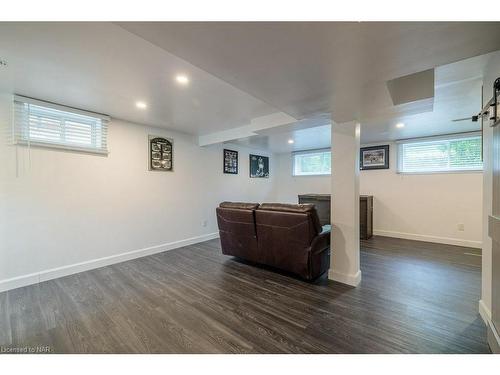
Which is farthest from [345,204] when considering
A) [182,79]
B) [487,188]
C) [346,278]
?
[182,79]

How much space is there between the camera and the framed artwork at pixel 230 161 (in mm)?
4832

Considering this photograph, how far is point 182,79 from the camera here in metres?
1.94

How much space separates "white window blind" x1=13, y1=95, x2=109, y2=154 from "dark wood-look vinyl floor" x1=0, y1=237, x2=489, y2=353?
1.77 m

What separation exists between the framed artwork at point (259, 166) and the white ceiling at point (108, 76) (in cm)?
247

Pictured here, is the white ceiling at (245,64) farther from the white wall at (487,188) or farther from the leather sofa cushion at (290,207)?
the leather sofa cushion at (290,207)

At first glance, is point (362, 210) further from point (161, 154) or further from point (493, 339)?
point (161, 154)

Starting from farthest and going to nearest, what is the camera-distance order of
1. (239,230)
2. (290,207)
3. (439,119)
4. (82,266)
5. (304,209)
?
(439,119) < (239,230) < (82,266) < (290,207) < (304,209)

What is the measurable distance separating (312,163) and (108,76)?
5.10 meters

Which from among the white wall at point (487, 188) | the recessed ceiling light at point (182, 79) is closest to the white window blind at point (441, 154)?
the white wall at point (487, 188)

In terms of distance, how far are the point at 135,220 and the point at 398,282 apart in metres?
3.88

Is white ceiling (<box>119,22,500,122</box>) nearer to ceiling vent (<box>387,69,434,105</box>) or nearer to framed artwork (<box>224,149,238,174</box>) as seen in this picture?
ceiling vent (<box>387,69,434,105</box>)

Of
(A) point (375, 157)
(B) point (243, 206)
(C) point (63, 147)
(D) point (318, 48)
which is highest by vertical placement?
(D) point (318, 48)

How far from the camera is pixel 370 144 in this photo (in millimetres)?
4867
